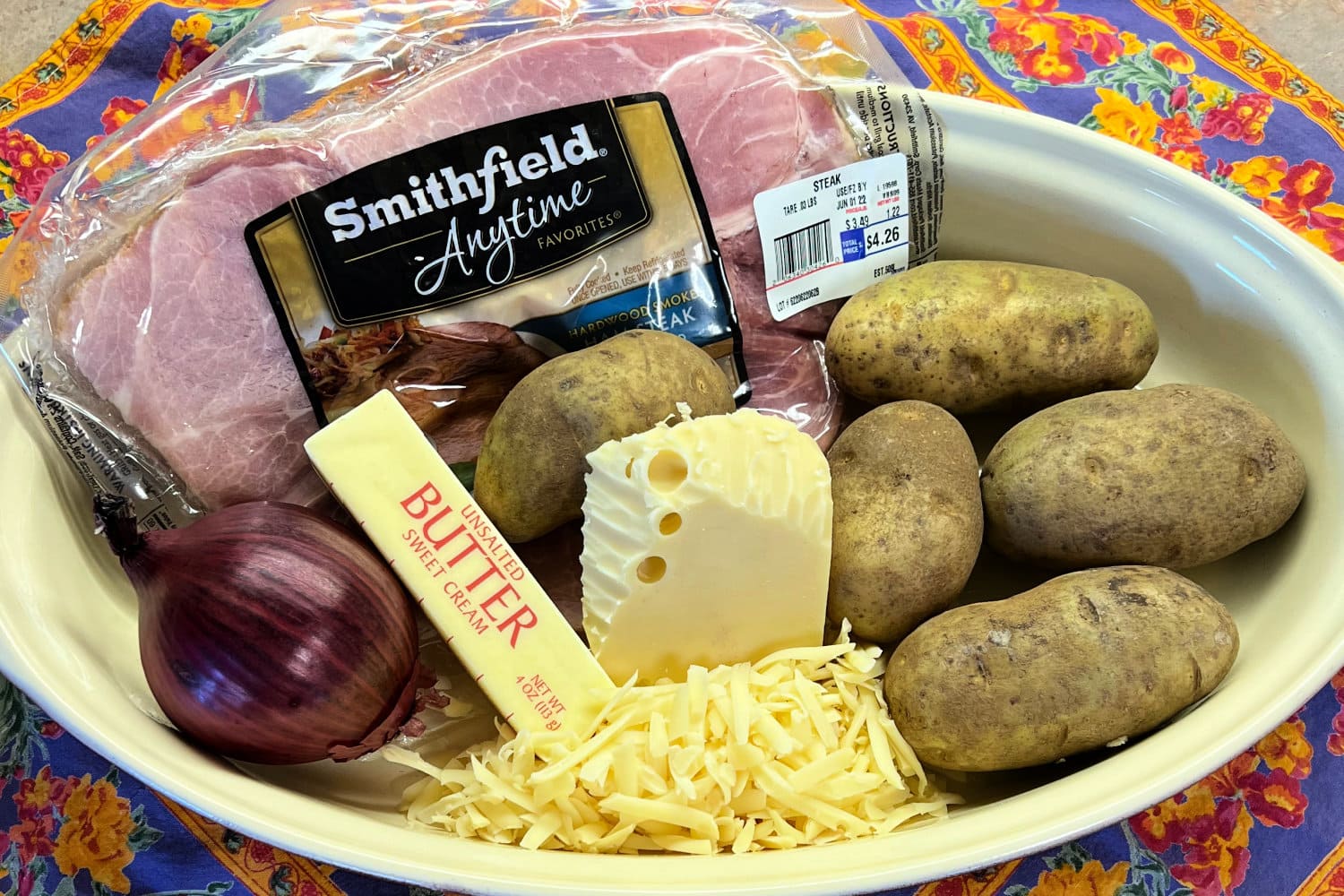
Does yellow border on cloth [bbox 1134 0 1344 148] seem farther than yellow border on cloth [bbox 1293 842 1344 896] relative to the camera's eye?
Yes

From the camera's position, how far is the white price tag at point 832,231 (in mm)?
959

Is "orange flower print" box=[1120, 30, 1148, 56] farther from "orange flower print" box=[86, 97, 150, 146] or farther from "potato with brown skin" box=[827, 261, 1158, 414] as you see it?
"orange flower print" box=[86, 97, 150, 146]

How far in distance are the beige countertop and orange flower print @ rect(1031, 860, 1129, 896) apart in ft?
3.51

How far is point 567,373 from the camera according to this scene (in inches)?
31.9

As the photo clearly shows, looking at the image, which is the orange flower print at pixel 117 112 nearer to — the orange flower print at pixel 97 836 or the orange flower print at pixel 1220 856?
the orange flower print at pixel 97 836

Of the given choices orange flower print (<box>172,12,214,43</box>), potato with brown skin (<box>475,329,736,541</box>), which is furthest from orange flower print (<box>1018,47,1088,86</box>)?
orange flower print (<box>172,12,214,43</box>)

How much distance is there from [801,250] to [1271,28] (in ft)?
2.91

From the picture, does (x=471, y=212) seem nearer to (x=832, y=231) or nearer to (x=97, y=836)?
(x=832, y=231)

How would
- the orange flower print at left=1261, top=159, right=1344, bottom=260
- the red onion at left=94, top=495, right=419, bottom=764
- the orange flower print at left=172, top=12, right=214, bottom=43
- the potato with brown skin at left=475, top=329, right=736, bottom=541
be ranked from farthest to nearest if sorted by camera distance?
1. the orange flower print at left=172, top=12, right=214, bottom=43
2. the orange flower print at left=1261, top=159, right=1344, bottom=260
3. the potato with brown skin at left=475, top=329, right=736, bottom=541
4. the red onion at left=94, top=495, right=419, bottom=764

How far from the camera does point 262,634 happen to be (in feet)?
2.28

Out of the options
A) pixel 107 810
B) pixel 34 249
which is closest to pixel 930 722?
pixel 107 810

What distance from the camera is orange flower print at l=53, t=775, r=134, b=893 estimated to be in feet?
2.60

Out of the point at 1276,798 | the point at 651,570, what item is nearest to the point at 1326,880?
the point at 1276,798

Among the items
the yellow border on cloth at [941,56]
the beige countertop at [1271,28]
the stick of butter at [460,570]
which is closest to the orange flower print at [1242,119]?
the beige countertop at [1271,28]
